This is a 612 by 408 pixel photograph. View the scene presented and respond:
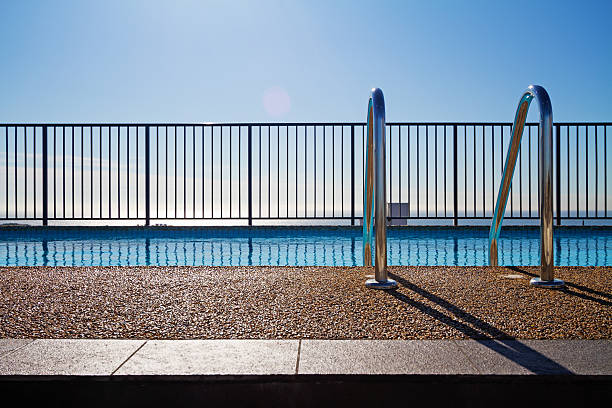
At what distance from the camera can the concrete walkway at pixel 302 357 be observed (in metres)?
1.50

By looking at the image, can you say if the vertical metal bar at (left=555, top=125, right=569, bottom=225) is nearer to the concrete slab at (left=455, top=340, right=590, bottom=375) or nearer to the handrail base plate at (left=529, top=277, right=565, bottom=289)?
the handrail base plate at (left=529, top=277, right=565, bottom=289)

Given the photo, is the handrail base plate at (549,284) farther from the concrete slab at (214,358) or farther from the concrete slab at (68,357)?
the concrete slab at (68,357)

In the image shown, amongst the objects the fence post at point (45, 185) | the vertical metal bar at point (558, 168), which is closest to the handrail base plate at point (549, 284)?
Answer: the vertical metal bar at point (558, 168)

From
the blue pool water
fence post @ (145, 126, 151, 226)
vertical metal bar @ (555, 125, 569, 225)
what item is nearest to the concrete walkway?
the blue pool water

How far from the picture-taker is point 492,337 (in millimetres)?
1877

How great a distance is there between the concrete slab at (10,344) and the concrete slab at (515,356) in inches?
63.2

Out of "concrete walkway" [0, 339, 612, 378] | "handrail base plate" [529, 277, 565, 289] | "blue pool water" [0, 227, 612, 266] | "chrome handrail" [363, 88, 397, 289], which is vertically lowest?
"blue pool water" [0, 227, 612, 266]

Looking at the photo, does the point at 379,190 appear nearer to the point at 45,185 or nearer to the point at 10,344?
the point at 10,344

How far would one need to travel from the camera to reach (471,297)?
104 inches

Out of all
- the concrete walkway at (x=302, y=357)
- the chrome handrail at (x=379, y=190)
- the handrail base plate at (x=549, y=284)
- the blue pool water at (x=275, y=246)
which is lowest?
the blue pool water at (x=275, y=246)

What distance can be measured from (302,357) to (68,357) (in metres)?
0.80

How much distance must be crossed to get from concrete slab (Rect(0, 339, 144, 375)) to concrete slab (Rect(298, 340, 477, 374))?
64 cm

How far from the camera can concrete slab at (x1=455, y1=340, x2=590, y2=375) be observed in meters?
1.49
